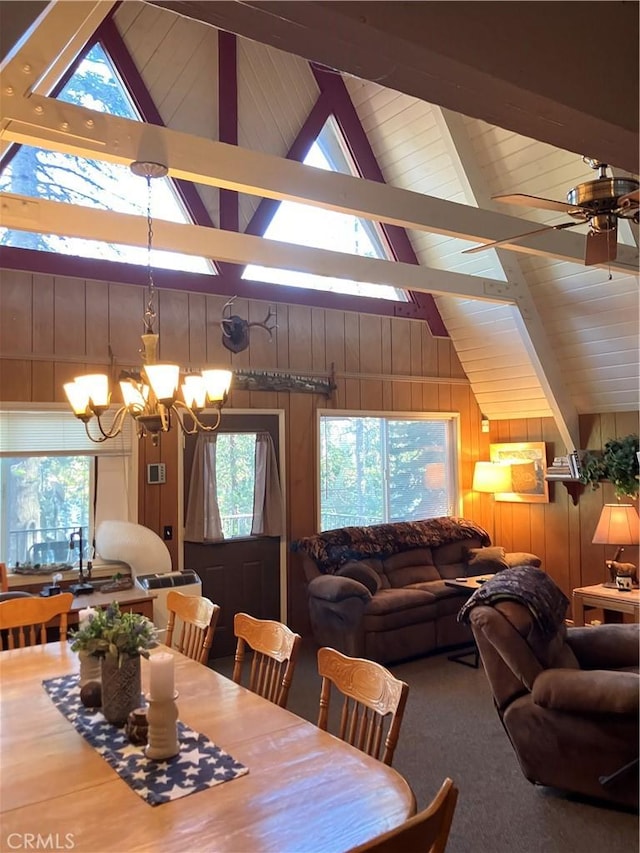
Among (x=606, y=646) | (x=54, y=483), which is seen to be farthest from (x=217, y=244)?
(x=606, y=646)

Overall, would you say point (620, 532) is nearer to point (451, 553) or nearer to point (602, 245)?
point (451, 553)

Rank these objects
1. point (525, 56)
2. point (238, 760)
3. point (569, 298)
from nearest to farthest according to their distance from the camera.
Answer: point (525, 56)
point (238, 760)
point (569, 298)

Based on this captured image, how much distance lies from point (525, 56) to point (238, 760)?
1.83 m

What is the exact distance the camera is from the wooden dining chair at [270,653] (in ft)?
7.95

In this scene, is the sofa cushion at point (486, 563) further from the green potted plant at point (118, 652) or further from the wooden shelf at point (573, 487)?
the green potted plant at point (118, 652)

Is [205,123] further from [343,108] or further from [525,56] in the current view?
[525,56]

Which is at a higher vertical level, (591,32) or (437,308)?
(437,308)

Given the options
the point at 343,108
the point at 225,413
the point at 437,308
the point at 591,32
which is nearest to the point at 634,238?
the point at 437,308

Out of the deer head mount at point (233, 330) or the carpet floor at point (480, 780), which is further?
the deer head mount at point (233, 330)

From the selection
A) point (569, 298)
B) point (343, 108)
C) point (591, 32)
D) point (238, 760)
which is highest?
point (343, 108)

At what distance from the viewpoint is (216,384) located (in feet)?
9.63

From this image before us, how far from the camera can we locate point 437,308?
667 centimetres

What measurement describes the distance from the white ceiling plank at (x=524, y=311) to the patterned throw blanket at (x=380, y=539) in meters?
1.38

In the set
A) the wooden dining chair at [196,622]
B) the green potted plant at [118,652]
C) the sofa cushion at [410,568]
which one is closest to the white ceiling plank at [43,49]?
the green potted plant at [118,652]
